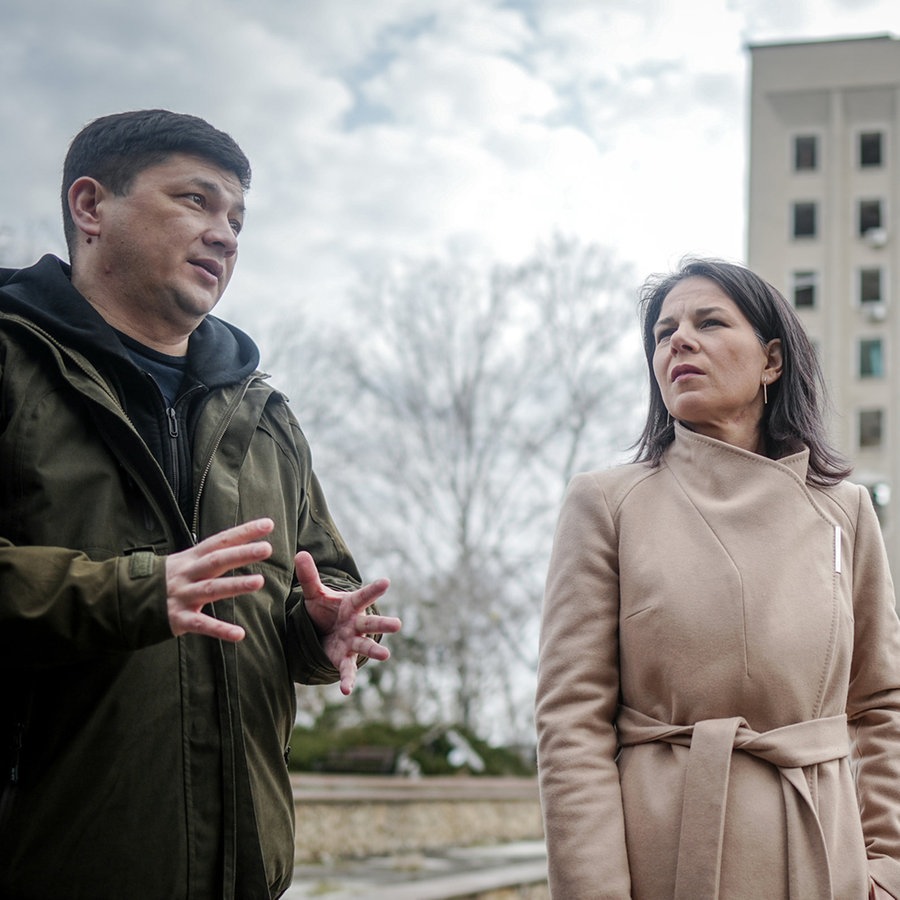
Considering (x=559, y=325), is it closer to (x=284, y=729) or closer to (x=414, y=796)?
(x=414, y=796)

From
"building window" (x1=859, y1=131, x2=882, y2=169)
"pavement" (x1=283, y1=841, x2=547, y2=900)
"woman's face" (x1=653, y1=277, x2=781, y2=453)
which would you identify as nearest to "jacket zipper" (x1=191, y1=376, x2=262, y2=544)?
"woman's face" (x1=653, y1=277, x2=781, y2=453)

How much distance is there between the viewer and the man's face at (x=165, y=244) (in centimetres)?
246

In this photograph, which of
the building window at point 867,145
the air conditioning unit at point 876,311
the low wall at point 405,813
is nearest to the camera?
the low wall at point 405,813

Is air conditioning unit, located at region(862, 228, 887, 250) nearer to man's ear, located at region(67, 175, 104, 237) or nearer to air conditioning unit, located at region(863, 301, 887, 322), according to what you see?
air conditioning unit, located at region(863, 301, 887, 322)

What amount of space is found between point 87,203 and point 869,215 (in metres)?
31.2

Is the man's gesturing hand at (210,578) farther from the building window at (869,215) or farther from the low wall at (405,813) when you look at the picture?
the building window at (869,215)

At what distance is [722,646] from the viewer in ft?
8.30

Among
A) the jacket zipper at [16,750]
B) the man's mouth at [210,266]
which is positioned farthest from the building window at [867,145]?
the jacket zipper at [16,750]

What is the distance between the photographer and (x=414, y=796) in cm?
1434

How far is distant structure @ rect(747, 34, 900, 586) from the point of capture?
30.7m

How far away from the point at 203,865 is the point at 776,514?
136 cm

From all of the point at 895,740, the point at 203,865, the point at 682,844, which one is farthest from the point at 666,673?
the point at 203,865

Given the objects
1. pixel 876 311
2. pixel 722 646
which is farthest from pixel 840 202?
pixel 722 646

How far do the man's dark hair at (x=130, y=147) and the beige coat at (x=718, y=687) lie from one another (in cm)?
107
